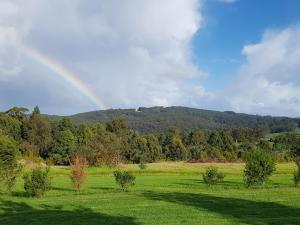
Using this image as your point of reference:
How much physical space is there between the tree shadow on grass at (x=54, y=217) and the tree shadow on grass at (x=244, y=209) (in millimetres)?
5782

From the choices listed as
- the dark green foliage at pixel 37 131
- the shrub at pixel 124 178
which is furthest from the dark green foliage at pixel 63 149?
the shrub at pixel 124 178

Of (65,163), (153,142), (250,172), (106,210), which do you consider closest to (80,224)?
(106,210)

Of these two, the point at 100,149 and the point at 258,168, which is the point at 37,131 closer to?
the point at 100,149

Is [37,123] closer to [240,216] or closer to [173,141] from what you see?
[173,141]

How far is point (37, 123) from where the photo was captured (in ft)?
479

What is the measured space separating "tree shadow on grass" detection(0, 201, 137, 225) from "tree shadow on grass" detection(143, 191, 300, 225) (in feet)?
19.0

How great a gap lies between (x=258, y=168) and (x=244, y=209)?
690 inches

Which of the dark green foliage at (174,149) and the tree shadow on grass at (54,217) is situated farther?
the dark green foliage at (174,149)

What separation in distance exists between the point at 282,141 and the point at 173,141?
42758mm

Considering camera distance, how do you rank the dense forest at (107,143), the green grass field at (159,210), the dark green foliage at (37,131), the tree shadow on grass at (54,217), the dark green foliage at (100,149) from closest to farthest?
1. the tree shadow on grass at (54,217)
2. the green grass field at (159,210)
3. the dark green foliage at (100,149)
4. the dense forest at (107,143)
5. the dark green foliage at (37,131)

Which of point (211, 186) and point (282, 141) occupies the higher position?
point (282, 141)

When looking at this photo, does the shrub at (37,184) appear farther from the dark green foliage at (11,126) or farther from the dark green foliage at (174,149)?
the dark green foliage at (174,149)

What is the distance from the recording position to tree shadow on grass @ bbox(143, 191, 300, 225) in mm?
22127

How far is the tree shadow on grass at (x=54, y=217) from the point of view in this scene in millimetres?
22484
